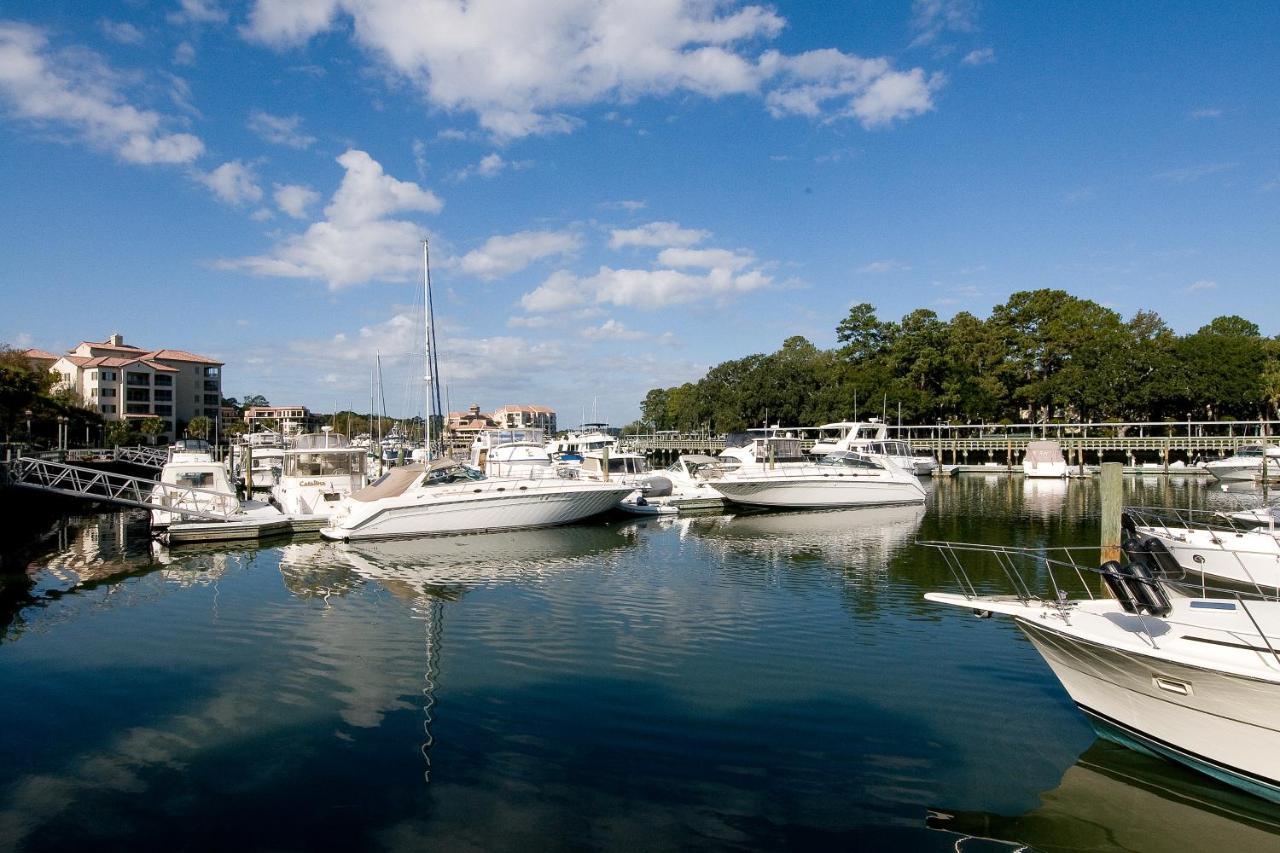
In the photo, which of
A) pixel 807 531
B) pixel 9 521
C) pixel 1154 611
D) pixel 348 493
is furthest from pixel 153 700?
pixel 9 521

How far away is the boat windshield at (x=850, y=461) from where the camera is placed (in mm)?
32844

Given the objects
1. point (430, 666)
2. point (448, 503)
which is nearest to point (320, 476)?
point (448, 503)

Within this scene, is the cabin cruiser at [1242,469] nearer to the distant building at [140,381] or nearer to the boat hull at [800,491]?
the boat hull at [800,491]

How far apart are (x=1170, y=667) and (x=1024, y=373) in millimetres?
73634

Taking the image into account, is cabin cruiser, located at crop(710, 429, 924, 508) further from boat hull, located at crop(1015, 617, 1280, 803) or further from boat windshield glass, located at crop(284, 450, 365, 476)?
boat hull, located at crop(1015, 617, 1280, 803)

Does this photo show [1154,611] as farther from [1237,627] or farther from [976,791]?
[976,791]

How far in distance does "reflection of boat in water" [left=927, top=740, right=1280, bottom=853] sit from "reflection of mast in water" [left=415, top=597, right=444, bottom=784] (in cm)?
507

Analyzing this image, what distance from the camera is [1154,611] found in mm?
7320

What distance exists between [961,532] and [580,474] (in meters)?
17.3

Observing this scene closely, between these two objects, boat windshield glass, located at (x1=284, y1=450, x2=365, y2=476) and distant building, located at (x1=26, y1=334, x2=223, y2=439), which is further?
distant building, located at (x1=26, y1=334, x2=223, y2=439)

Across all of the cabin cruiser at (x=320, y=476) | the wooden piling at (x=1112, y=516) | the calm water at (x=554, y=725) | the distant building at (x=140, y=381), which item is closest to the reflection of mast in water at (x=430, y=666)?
the calm water at (x=554, y=725)

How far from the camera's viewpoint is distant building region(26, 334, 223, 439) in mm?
74562

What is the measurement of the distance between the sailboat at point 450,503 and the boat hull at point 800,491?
22.6 ft

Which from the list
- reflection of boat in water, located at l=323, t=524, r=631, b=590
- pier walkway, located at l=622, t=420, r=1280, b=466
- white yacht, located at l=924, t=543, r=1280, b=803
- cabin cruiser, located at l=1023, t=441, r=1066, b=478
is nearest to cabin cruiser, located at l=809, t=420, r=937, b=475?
pier walkway, located at l=622, t=420, r=1280, b=466
